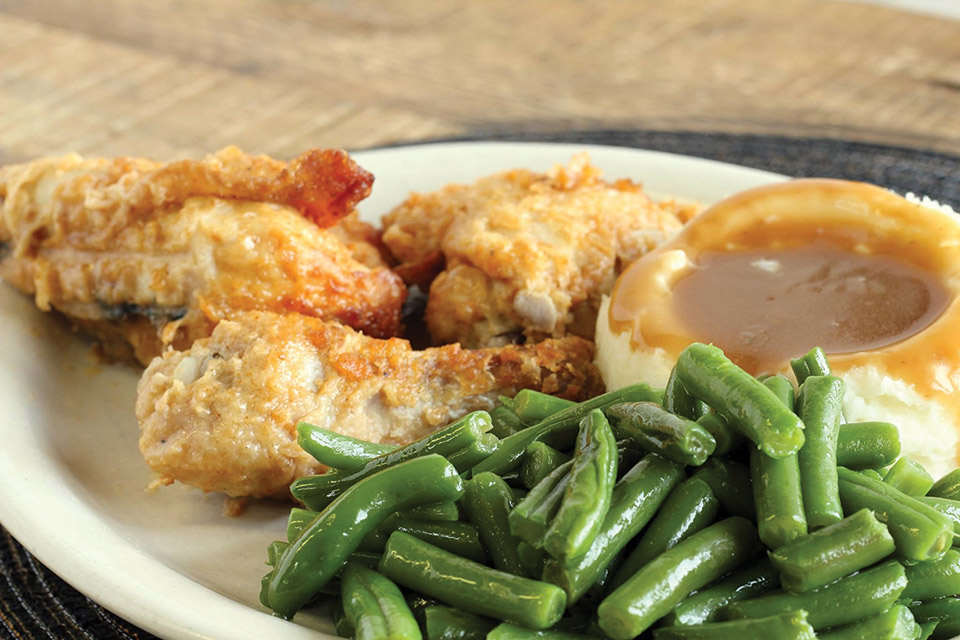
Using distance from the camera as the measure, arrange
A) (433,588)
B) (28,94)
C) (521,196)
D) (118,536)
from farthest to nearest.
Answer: (28,94) < (521,196) < (118,536) < (433,588)

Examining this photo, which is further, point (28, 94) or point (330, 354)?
point (28, 94)

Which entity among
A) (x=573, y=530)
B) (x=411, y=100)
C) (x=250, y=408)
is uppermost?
(x=573, y=530)

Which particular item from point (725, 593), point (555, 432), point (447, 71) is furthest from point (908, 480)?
point (447, 71)

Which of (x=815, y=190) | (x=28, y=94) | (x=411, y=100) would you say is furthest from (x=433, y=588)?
(x=28, y=94)

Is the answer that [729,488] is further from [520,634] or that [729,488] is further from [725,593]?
[520,634]

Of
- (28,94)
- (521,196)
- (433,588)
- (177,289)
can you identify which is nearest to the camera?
(433,588)

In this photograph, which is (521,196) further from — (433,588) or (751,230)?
(433,588)

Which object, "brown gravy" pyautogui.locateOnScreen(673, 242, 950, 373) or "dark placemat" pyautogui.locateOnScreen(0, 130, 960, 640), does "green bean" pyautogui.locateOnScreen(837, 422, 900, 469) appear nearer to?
"brown gravy" pyautogui.locateOnScreen(673, 242, 950, 373)

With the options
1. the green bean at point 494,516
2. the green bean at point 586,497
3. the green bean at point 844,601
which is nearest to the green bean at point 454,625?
the green bean at point 494,516
